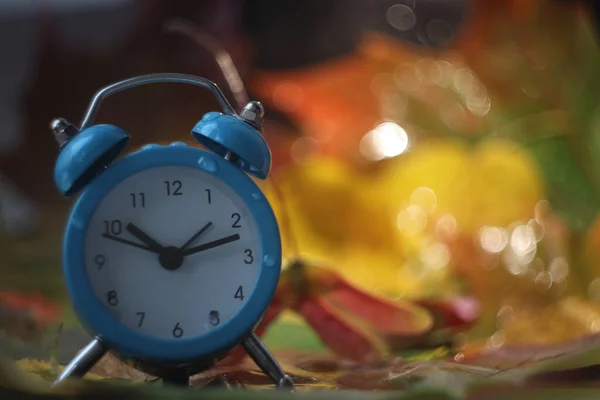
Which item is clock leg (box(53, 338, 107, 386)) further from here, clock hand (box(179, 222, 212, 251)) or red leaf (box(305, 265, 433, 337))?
red leaf (box(305, 265, 433, 337))

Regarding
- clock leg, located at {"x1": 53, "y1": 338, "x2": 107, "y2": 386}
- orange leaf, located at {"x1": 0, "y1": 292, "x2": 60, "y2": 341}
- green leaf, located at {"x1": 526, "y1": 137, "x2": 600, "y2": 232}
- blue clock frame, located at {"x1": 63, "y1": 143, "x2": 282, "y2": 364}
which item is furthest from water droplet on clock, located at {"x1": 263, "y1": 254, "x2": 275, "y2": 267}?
green leaf, located at {"x1": 526, "y1": 137, "x2": 600, "y2": 232}

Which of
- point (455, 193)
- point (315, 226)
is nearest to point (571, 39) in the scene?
point (455, 193)

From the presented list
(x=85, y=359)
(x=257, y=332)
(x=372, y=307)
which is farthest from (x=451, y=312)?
(x=85, y=359)

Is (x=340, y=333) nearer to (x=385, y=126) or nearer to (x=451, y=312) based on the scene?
(x=451, y=312)

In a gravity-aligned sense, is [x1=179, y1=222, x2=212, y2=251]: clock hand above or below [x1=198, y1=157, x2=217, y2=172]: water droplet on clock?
below

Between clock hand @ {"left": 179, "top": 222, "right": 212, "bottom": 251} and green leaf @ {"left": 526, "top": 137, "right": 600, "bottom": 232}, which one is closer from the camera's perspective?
clock hand @ {"left": 179, "top": 222, "right": 212, "bottom": 251}

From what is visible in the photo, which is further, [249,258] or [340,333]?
[340,333]

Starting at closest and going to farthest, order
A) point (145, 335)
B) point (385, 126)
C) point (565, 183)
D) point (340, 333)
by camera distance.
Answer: point (145, 335)
point (340, 333)
point (565, 183)
point (385, 126)
